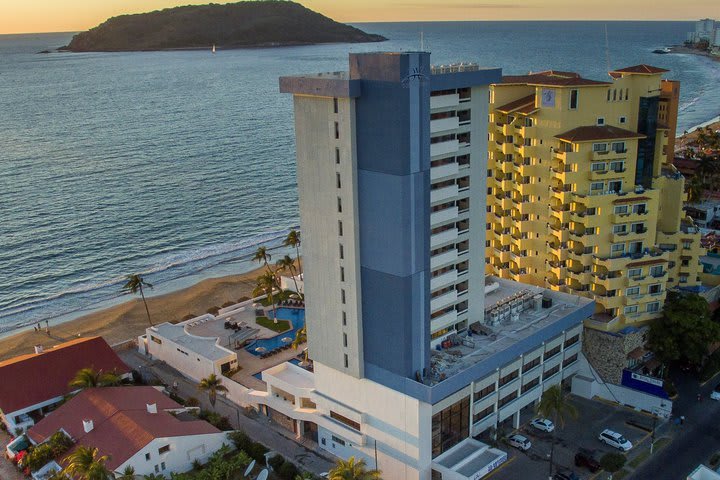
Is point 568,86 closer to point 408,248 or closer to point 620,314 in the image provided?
point 620,314

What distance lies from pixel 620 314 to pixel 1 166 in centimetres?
15203

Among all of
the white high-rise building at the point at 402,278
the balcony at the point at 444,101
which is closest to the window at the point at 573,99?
the white high-rise building at the point at 402,278

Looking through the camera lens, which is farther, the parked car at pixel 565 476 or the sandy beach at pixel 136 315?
the sandy beach at pixel 136 315

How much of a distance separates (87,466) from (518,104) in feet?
173

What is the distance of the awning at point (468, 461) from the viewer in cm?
5206

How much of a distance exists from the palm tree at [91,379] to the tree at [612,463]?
4373 centimetres

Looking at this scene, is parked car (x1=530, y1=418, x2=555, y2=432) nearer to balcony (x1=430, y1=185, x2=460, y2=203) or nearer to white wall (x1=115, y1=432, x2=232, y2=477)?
balcony (x1=430, y1=185, x2=460, y2=203)

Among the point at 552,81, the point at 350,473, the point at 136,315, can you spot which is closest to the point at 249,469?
the point at 350,473

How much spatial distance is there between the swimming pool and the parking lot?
96.3 ft

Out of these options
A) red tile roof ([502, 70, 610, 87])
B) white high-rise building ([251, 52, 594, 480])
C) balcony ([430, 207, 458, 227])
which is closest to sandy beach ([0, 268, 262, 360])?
white high-rise building ([251, 52, 594, 480])

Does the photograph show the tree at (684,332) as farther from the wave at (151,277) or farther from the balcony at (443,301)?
the wave at (151,277)

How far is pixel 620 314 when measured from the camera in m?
68.6

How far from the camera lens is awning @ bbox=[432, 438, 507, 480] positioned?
171 feet

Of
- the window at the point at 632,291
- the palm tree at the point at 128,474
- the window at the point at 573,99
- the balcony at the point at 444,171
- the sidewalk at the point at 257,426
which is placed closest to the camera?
the palm tree at the point at 128,474
